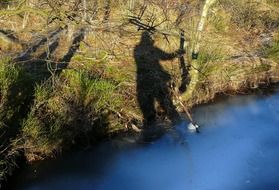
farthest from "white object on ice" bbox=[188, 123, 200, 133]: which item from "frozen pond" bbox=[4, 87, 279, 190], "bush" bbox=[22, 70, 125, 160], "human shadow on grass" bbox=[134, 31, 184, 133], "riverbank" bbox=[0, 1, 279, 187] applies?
"bush" bbox=[22, 70, 125, 160]

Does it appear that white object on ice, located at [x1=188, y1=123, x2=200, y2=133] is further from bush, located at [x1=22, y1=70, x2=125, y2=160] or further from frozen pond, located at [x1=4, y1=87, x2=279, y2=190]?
bush, located at [x1=22, y1=70, x2=125, y2=160]

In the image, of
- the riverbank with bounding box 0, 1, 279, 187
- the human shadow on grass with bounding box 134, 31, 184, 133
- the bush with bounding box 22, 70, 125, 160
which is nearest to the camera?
the riverbank with bounding box 0, 1, 279, 187

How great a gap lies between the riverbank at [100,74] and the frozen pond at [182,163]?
303mm

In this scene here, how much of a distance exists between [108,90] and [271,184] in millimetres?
2877

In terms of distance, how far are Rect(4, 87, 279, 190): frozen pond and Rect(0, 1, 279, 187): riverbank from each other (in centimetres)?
30

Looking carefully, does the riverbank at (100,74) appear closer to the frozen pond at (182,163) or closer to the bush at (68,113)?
the bush at (68,113)

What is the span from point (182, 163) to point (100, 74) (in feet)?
7.43

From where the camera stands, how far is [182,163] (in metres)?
7.87

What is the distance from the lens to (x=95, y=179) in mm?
7434

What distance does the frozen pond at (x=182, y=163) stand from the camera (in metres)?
7.26

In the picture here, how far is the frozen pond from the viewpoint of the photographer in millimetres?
7262

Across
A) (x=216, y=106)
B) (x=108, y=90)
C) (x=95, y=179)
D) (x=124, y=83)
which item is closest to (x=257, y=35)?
(x=216, y=106)

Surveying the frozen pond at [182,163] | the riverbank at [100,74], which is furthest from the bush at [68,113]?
the frozen pond at [182,163]

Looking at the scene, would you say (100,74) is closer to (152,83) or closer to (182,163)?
(152,83)
